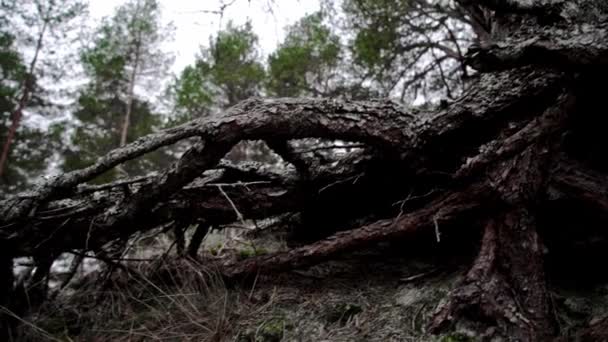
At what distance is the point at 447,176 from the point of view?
223 cm

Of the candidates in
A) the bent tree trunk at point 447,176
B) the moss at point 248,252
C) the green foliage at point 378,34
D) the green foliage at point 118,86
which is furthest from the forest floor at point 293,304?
the green foliage at point 118,86

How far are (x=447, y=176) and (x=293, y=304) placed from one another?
112 centimetres

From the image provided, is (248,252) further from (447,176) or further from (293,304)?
(447,176)

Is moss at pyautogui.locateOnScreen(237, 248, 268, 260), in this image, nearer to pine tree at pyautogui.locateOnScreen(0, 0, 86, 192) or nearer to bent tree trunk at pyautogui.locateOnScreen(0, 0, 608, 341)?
bent tree trunk at pyautogui.locateOnScreen(0, 0, 608, 341)

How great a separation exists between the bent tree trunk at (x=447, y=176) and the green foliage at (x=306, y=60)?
4.59 m

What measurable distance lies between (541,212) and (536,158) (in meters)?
0.43

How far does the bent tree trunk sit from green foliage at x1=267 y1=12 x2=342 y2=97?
459 cm

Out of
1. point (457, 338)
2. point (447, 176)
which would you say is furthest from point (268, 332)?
point (447, 176)

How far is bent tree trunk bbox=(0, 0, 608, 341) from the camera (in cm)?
166

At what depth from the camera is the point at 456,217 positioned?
1.95m

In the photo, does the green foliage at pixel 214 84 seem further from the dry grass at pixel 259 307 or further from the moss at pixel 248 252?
the dry grass at pixel 259 307

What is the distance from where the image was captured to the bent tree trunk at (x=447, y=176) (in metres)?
1.66

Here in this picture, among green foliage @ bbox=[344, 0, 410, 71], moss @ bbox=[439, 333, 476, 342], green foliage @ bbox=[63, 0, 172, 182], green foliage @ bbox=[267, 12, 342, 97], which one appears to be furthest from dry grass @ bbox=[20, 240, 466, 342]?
green foliage @ bbox=[63, 0, 172, 182]

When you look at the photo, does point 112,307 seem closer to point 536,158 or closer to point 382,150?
point 382,150
